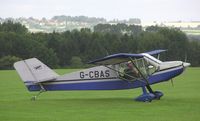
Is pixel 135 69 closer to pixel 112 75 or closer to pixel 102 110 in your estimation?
pixel 112 75

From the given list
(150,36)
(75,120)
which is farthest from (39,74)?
(150,36)

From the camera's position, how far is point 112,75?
2261cm

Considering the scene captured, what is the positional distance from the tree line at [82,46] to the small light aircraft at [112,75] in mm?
58096

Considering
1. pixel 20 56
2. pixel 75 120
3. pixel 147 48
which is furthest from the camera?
pixel 147 48

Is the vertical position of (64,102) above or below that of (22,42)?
above

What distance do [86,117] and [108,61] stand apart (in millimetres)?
5336

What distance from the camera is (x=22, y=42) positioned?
86.4 meters

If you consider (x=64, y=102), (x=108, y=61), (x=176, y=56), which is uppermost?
(x=108, y=61)

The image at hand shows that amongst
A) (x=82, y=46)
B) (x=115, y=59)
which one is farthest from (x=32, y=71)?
(x=82, y=46)

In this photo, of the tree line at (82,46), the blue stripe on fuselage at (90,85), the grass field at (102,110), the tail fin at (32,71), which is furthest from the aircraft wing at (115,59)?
the tree line at (82,46)

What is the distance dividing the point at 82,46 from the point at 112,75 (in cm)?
7402

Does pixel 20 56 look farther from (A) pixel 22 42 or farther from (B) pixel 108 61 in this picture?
(B) pixel 108 61

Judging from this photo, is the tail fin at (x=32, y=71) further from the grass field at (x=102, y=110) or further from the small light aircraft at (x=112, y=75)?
the grass field at (x=102, y=110)

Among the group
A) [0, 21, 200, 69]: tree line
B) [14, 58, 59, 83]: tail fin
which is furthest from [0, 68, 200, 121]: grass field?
[0, 21, 200, 69]: tree line
